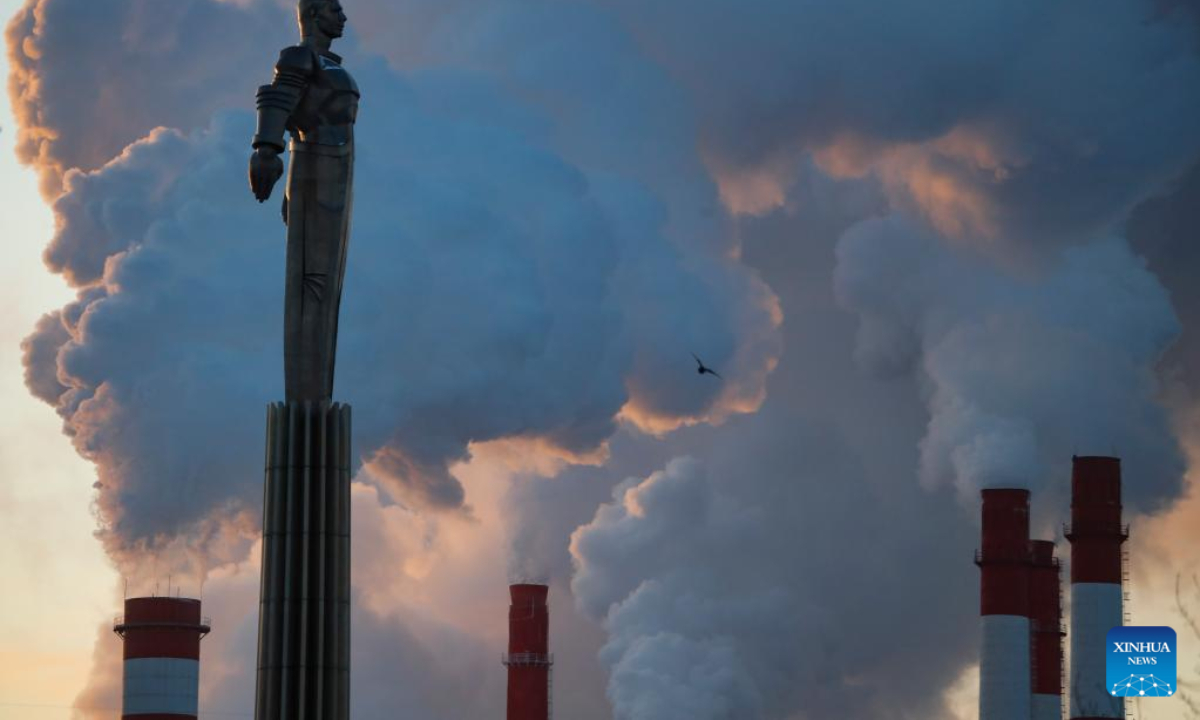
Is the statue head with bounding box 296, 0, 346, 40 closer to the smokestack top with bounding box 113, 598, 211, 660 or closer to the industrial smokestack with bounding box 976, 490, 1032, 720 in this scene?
the smokestack top with bounding box 113, 598, 211, 660

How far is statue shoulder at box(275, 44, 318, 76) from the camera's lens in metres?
27.7

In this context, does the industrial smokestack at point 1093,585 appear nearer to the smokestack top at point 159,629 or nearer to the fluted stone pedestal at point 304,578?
the smokestack top at point 159,629

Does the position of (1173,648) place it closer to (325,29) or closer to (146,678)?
(325,29)

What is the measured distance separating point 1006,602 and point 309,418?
87129mm

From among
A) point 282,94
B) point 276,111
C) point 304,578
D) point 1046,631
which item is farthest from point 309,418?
point 1046,631

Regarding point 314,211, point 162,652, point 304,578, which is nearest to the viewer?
point 304,578

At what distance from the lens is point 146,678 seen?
93625 millimetres

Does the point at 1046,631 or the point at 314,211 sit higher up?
the point at 1046,631

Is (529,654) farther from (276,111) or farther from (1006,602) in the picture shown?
(276,111)

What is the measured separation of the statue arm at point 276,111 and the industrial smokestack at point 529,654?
316ft

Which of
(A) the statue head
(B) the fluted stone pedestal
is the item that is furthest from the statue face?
(B) the fluted stone pedestal

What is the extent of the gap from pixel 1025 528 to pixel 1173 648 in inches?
2789

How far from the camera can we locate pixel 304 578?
88.1 feet

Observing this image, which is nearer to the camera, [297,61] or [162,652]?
[297,61]
